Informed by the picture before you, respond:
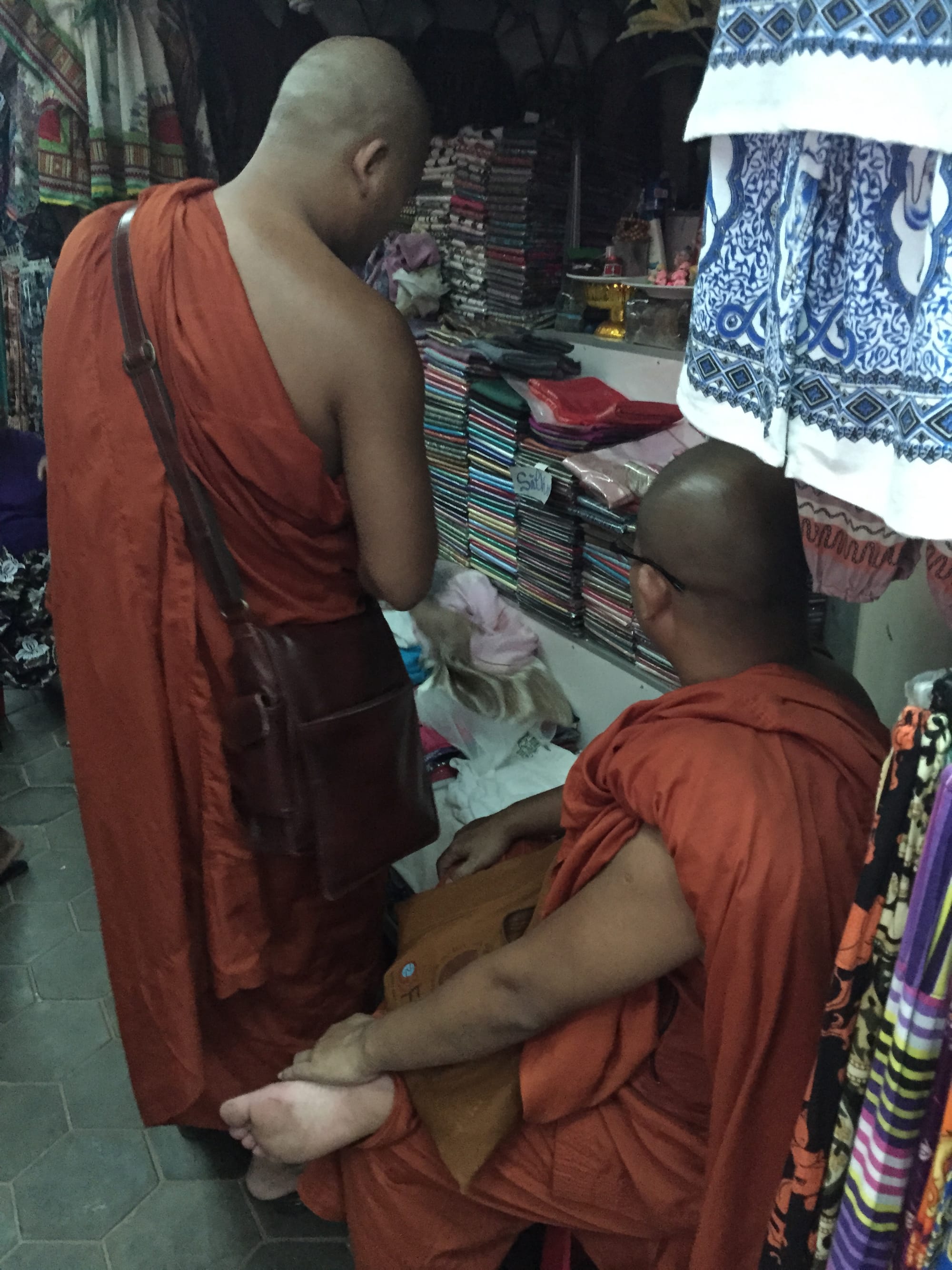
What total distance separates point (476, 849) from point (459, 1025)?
52cm

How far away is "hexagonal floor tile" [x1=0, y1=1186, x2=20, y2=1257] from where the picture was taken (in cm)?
160

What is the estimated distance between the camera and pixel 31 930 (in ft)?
7.70

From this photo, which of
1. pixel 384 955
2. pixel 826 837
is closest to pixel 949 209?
pixel 826 837

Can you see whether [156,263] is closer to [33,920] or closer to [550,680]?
[550,680]

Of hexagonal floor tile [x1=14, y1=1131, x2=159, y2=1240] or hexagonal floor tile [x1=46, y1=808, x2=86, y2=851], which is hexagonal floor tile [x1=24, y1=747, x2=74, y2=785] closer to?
hexagonal floor tile [x1=46, y1=808, x2=86, y2=851]

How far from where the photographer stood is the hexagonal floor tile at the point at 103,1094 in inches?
72.2

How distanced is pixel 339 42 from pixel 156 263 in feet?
1.41

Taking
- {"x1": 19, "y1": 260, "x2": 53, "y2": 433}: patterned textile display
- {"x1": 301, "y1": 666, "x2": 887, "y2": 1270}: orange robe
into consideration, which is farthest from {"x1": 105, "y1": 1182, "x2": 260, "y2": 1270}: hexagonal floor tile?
{"x1": 19, "y1": 260, "x2": 53, "y2": 433}: patterned textile display

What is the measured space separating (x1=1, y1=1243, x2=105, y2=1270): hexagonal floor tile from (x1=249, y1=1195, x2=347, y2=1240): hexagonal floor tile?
0.28m

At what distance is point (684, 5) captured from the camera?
1.58 meters

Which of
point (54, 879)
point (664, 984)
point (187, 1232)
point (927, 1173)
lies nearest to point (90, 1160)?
point (187, 1232)

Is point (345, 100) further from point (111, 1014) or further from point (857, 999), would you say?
point (111, 1014)

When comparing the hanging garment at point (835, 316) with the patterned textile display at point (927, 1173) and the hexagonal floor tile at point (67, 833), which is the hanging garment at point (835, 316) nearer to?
the patterned textile display at point (927, 1173)

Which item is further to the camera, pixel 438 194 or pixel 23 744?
pixel 23 744
